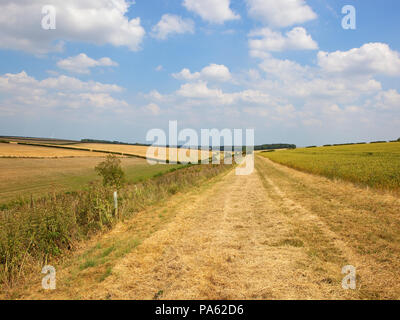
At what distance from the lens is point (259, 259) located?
548cm

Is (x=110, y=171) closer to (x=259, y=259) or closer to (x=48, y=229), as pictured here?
(x=48, y=229)

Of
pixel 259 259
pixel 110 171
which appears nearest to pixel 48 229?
pixel 259 259

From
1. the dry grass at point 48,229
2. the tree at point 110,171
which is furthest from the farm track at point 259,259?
the tree at point 110,171

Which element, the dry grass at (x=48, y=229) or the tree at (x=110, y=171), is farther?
the tree at (x=110, y=171)

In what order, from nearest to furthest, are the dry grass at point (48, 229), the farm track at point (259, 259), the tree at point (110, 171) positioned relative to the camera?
the farm track at point (259, 259), the dry grass at point (48, 229), the tree at point (110, 171)

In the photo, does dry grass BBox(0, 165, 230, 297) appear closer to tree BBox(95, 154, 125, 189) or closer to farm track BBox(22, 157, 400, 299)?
farm track BBox(22, 157, 400, 299)

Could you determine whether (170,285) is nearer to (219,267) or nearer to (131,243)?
(219,267)

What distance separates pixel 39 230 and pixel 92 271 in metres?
2.64

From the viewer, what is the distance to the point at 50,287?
475 cm

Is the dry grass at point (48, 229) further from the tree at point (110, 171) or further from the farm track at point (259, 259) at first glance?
the tree at point (110, 171)

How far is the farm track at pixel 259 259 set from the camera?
166 inches

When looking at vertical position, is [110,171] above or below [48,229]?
above

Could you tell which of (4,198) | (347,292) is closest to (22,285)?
(347,292)
